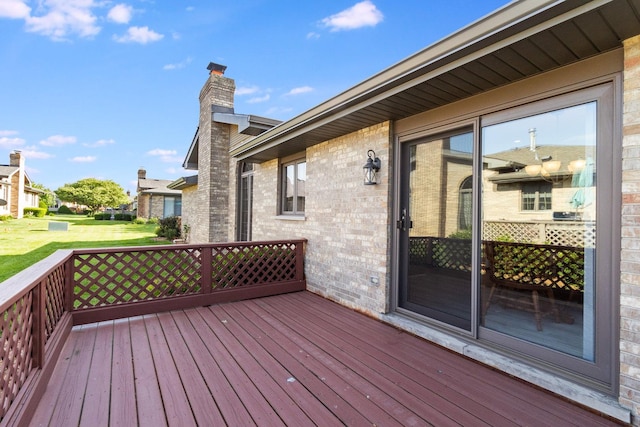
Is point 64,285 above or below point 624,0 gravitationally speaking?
below

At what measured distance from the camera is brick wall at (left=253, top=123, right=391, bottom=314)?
396 centimetres

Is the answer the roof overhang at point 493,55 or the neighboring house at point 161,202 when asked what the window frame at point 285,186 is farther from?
the neighboring house at point 161,202

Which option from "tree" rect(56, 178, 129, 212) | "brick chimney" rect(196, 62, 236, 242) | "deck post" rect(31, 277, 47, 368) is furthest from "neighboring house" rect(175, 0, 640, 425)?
"tree" rect(56, 178, 129, 212)

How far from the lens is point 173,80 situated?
1869 cm

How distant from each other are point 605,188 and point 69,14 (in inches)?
510

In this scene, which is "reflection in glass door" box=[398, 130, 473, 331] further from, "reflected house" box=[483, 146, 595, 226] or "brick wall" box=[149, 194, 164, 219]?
"brick wall" box=[149, 194, 164, 219]

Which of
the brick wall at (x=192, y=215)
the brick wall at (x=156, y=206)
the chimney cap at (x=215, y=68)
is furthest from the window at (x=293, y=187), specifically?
the brick wall at (x=156, y=206)

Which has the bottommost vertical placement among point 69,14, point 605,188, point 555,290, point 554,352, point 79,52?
point 554,352

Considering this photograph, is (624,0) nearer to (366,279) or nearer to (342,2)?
(366,279)

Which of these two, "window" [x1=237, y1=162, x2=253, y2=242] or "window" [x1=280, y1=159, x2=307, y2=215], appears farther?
"window" [x1=237, y1=162, x2=253, y2=242]

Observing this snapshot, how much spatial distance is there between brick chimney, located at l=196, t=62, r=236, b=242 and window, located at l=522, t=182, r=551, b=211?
7.64 meters

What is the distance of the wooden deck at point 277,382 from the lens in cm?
205

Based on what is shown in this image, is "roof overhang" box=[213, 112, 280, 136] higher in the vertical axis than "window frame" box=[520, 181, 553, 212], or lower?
higher

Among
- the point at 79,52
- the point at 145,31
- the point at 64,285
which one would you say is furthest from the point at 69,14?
the point at 64,285
